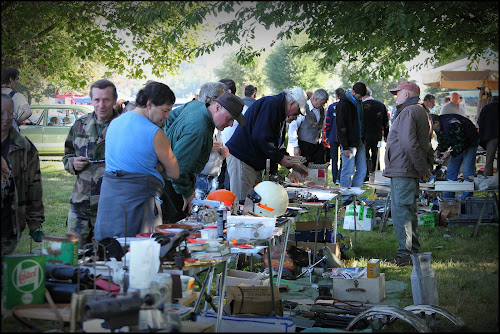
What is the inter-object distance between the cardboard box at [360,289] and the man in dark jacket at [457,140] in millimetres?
4965

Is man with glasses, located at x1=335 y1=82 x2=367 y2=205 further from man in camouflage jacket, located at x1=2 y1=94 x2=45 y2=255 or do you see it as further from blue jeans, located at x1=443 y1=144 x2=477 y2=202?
man in camouflage jacket, located at x1=2 y1=94 x2=45 y2=255

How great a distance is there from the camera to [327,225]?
7426 millimetres

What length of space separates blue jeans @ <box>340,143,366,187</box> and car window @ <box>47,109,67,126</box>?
10.7 meters

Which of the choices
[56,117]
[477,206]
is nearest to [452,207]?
[477,206]

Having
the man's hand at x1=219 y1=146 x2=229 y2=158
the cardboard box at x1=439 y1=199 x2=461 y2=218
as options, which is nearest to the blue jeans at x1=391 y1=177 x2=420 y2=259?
the man's hand at x1=219 y1=146 x2=229 y2=158

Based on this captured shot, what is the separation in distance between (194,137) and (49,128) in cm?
1451

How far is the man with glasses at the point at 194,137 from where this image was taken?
5.00 metres

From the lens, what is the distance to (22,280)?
2709 mm

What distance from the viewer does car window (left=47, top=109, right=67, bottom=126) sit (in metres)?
18.7

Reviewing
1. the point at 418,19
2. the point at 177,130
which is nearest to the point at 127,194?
the point at 177,130

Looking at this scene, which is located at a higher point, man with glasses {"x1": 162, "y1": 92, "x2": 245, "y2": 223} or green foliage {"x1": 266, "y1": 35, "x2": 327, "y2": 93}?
green foliage {"x1": 266, "y1": 35, "x2": 327, "y2": 93}

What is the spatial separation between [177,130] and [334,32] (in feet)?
12.2

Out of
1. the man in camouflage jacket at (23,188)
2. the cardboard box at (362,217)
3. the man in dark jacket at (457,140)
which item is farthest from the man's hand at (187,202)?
the man in dark jacket at (457,140)

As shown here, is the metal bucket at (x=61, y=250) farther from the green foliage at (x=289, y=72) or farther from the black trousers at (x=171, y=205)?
the green foliage at (x=289, y=72)
